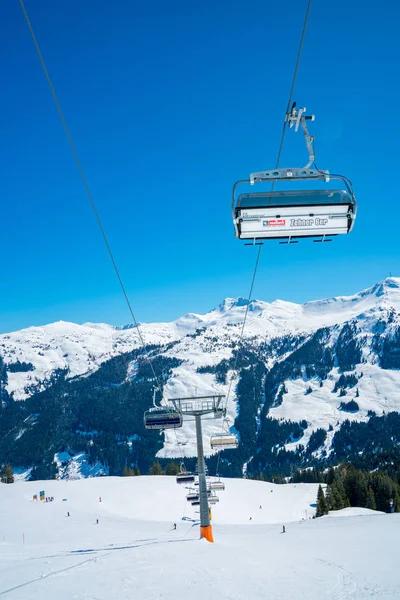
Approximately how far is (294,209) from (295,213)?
3.6 inches

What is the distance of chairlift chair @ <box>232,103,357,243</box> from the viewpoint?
9.29 meters

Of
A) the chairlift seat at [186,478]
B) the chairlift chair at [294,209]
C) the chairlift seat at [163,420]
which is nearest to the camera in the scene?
the chairlift chair at [294,209]

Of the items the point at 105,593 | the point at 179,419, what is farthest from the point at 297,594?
the point at 179,419

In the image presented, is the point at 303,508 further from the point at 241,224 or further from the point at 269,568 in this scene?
the point at 241,224

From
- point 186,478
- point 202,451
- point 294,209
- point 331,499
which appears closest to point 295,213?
point 294,209

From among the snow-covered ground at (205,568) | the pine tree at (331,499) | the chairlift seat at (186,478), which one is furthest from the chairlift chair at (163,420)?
the pine tree at (331,499)

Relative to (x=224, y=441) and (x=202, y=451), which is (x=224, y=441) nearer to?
(x=224, y=441)

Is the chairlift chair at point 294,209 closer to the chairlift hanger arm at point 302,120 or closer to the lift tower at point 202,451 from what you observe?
the chairlift hanger arm at point 302,120

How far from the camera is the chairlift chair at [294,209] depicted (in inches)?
366

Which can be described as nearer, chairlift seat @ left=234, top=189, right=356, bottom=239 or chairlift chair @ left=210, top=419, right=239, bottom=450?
chairlift seat @ left=234, top=189, right=356, bottom=239

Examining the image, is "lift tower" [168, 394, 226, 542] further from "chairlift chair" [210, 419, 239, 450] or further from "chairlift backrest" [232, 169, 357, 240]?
"chairlift backrest" [232, 169, 357, 240]

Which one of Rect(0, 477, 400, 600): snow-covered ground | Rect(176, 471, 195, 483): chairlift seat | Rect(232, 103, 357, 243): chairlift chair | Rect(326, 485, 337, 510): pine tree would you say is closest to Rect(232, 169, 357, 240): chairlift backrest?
Rect(232, 103, 357, 243): chairlift chair

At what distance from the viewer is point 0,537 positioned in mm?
38438

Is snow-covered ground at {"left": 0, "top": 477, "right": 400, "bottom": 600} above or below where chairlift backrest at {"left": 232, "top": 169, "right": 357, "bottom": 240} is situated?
below
